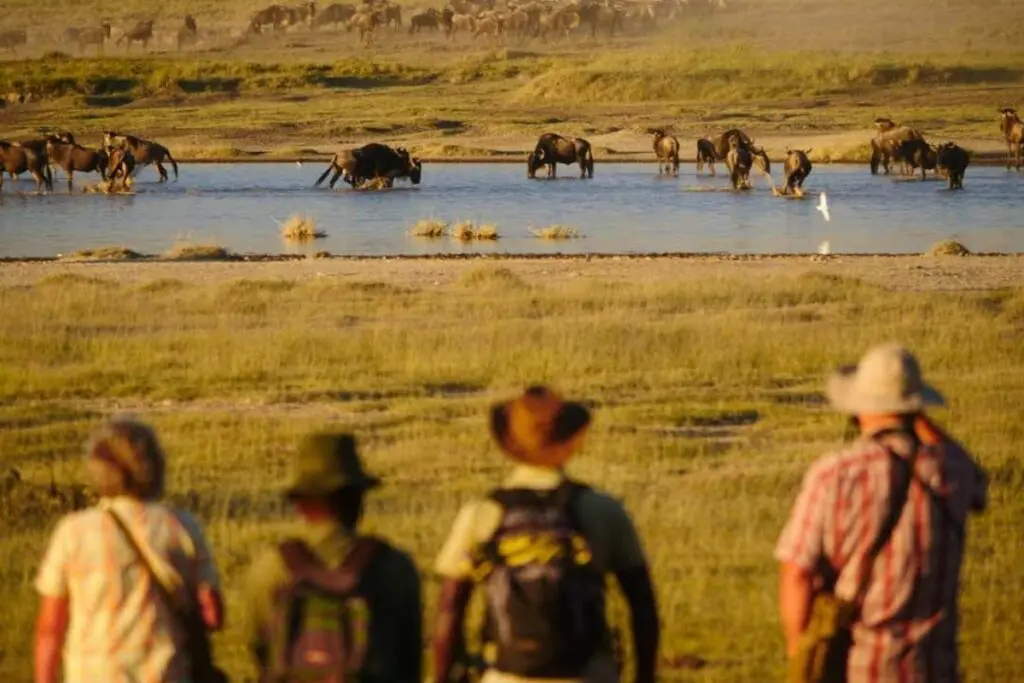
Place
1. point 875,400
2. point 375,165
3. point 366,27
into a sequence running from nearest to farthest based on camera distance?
point 875,400 → point 375,165 → point 366,27


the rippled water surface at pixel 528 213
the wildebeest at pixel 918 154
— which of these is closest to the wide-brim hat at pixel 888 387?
the rippled water surface at pixel 528 213

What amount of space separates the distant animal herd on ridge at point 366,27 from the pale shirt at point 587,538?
91599mm

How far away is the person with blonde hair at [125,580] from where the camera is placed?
209 inches

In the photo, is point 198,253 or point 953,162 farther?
point 953,162

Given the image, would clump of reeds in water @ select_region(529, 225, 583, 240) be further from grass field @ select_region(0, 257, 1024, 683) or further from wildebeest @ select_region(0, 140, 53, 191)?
wildebeest @ select_region(0, 140, 53, 191)

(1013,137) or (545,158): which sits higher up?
(1013,137)

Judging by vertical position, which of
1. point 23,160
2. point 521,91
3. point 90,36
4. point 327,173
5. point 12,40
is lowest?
point 327,173

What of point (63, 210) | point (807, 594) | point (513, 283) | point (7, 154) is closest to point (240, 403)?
point (513, 283)

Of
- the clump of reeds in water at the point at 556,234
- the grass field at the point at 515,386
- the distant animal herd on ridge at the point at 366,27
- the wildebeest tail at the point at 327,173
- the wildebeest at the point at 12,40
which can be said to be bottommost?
the grass field at the point at 515,386

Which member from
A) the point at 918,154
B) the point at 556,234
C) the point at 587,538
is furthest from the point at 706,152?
the point at 587,538

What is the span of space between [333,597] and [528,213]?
109 ft

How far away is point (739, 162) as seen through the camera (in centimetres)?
4350

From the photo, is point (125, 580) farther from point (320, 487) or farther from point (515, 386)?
point (515, 386)

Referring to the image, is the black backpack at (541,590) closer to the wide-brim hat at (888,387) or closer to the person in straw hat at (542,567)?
the person in straw hat at (542,567)
